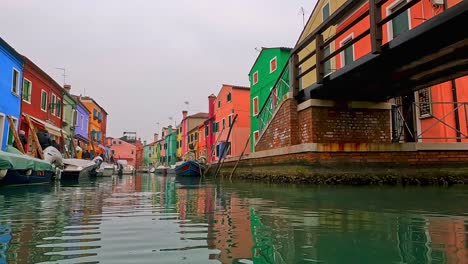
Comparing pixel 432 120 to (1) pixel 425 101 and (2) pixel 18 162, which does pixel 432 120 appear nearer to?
(1) pixel 425 101

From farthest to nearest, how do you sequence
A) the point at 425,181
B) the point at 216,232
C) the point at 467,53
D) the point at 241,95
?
the point at 241,95 < the point at 425,181 < the point at 467,53 < the point at 216,232

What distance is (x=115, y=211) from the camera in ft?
15.5

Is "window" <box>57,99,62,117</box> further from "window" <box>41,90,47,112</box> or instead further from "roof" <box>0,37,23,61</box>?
"roof" <box>0,37,23,61</box>

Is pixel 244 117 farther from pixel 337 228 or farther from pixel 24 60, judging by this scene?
pixel 337 228

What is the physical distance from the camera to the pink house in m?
72.9

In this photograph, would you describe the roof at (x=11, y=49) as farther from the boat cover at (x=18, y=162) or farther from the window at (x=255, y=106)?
the window at (x=255, y=106)

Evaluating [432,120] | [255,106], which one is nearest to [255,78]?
[255,106]

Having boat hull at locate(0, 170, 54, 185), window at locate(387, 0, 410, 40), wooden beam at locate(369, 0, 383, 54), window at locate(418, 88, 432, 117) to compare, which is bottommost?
boat hull at locate(0, 170, 54, 185)

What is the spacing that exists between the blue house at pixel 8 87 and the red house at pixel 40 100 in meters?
0.61

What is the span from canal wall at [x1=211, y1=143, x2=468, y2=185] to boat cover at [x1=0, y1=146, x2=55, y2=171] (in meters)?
7.53

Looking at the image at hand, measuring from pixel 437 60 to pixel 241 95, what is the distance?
22.8m

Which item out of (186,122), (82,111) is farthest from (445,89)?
(186,122)

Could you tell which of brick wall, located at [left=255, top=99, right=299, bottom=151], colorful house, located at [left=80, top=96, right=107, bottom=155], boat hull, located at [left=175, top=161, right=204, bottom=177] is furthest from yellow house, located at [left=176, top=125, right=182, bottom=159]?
brick wall, located at [left=255, top=99, right=299, bottom=151]

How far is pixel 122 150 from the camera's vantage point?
244 ft
